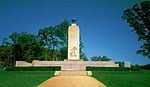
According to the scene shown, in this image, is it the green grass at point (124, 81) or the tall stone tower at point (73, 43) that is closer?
the green grass at point (124, 81)

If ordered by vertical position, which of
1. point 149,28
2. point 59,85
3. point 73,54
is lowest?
point 59,85

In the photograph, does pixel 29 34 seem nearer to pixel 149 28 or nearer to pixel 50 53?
pixel 50 53

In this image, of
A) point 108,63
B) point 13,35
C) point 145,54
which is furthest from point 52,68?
point 13,35

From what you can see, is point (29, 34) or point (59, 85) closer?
point (59, 85)

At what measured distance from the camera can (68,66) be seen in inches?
1597

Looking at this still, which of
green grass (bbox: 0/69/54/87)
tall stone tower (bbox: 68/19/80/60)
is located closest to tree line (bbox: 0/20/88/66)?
tall stone tower (bbox: 68/19/80/60)

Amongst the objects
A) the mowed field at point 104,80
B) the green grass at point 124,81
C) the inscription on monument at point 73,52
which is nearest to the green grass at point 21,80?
the mowed field at point 104,80

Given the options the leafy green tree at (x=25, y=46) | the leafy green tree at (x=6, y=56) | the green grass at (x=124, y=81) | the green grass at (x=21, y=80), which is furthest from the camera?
the leafy green tree at (x=6, y=56)

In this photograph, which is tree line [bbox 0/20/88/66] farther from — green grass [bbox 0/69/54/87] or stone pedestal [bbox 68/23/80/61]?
green grass [bbox 0/69/54/87]

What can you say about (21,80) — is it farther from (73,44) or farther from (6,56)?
(6,56)

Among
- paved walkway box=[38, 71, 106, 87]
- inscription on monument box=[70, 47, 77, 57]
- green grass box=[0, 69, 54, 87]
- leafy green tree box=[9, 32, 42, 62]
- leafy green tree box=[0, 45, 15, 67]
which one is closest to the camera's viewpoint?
paved walkway box=[38, 71, 106, 87]

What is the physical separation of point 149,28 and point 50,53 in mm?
27967

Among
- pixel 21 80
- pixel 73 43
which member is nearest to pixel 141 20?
pixel 73 43

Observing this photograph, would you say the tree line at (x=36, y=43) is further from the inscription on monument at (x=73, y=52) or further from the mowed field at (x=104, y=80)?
the mowed field at (x=104, y=80)
